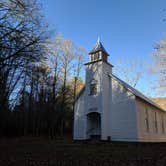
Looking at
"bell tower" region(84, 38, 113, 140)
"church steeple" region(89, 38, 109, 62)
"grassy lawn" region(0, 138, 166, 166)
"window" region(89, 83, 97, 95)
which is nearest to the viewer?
"grassy lawn" region(0, 138, 166, 166)

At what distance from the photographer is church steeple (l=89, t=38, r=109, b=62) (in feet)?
72.4

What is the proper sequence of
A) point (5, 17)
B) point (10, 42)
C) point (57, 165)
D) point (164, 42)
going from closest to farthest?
point (57, 165) < point (10, 42) < point (5, 17) < point (164, 42)

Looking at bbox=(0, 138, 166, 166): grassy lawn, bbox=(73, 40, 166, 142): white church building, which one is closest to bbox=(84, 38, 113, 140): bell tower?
bbox=(73, 40, 166, 142): white church building

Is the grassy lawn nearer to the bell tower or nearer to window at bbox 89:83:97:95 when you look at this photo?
the bell tower

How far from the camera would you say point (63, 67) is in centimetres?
3478

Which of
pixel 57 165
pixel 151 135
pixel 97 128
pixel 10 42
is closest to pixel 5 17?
pixel 10 42

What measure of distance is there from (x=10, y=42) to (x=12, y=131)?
23851 millimetres

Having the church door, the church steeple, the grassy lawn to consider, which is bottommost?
the grassy lawn

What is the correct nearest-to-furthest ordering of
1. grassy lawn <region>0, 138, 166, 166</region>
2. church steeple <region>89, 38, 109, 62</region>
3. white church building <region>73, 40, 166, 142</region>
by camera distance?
grassy lawn <region>0, 138, 166, 166</region>, white church building <region>73, 40, 166, 142</region>, church steeple <region>89, 38, 109, 62</region>

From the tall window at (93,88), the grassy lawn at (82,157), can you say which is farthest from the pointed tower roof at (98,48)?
the grassy lawn at (82,157)

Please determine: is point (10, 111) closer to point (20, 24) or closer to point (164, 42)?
point (20, 24)

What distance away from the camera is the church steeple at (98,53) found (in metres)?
22.1

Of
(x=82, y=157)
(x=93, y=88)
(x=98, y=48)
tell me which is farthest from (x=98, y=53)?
(x=82, y=157)

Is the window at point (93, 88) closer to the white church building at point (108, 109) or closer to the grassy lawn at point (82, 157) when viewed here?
the white church building at point (108, 109)
